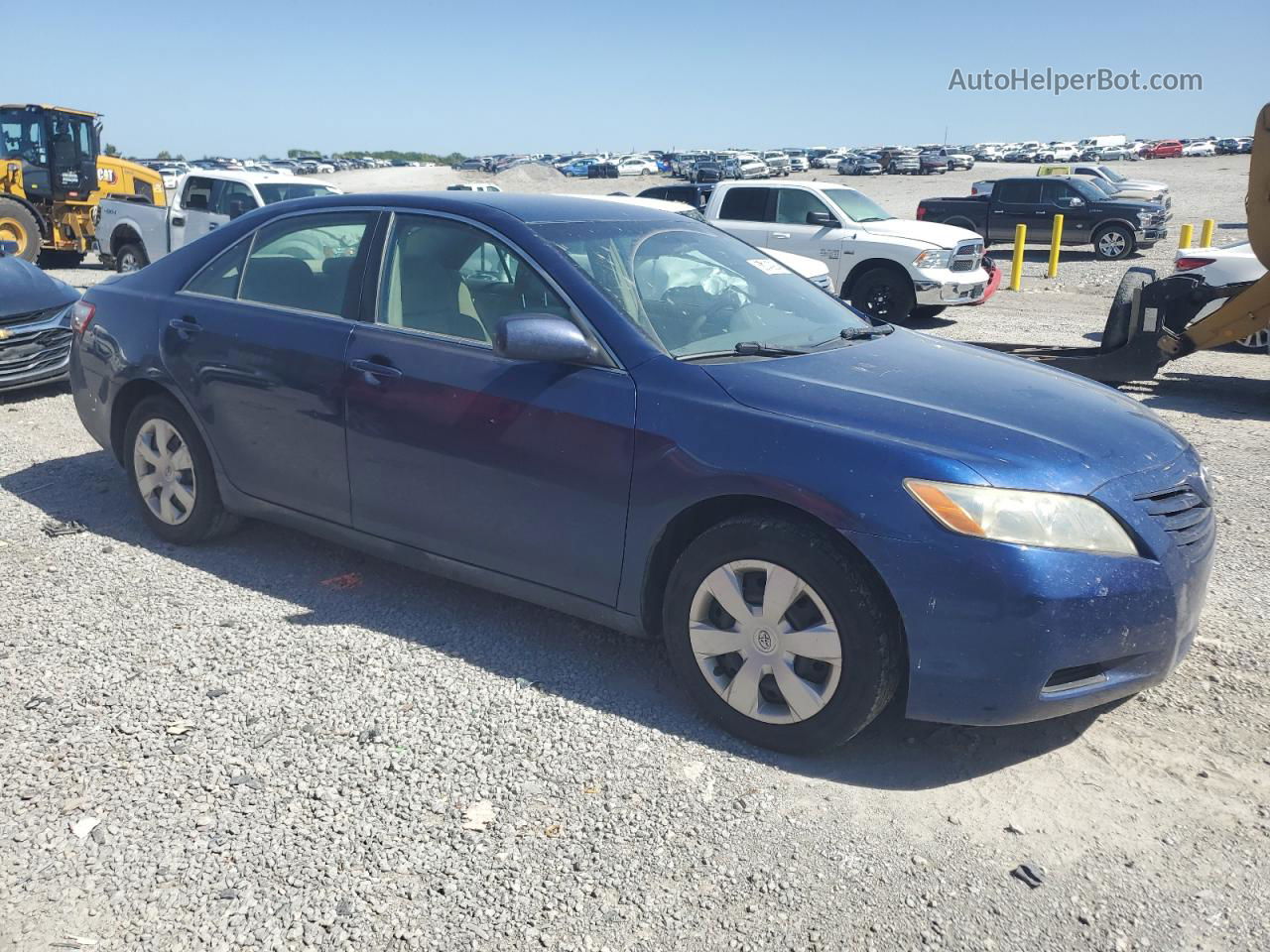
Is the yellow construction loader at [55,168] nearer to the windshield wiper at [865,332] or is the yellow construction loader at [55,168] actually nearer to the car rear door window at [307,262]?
the car rear door window at [307,262]

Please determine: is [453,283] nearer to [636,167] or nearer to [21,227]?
[21,227]

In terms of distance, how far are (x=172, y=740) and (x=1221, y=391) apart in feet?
29.7

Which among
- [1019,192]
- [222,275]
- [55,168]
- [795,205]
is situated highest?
[1019,192]

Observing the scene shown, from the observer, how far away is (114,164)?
2247cm

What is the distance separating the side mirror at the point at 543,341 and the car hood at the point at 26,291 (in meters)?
6.83

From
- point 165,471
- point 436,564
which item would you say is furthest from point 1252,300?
point 165,471

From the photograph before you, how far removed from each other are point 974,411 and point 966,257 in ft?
36.6

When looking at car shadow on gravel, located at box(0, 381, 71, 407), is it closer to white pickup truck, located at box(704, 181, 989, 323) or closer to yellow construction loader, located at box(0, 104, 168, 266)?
white pickup truck, located at box(704, 181, 989, 323)

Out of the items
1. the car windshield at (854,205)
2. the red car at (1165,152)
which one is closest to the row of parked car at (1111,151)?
the red car at (1165,152)

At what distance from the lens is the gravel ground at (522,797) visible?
2.75m

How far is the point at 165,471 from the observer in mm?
5211

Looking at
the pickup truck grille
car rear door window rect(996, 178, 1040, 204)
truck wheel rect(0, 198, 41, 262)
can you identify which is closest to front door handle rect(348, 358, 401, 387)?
the pickup truck grille

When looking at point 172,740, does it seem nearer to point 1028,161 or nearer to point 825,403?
point 825,403

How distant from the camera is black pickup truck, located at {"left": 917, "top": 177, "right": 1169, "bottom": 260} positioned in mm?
A: 22344
